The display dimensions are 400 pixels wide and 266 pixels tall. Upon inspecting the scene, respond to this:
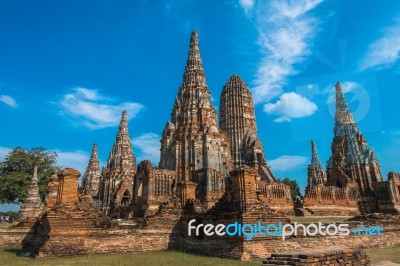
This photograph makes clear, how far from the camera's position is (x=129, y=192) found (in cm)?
5231

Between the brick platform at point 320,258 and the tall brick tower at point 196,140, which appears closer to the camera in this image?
the brick platform at point 320,258

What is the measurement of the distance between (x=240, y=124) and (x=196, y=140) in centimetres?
1873

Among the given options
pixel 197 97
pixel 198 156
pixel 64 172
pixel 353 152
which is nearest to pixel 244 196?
pixel 64 172

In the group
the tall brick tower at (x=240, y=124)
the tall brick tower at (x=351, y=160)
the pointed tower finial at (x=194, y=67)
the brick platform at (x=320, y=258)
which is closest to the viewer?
the brick platform at (x=320, y=258)

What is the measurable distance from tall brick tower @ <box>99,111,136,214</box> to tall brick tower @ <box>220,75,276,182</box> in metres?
18.8

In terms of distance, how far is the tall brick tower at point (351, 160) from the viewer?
54562 mm

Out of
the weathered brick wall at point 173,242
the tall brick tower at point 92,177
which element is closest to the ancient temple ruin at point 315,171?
the tall brick tower at point 92,177

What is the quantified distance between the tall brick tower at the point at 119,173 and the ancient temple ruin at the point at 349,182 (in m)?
27.4

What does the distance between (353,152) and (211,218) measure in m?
53.1

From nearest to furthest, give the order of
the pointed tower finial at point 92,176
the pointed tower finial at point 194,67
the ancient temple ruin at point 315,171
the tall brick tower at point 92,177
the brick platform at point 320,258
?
the brick platform at point 320,258, the pointed tower finial at point 194,67, the tall brick tower at point 92,177, the pointed tower finial at point 92,176, the ancient temple ruin at point 315,171

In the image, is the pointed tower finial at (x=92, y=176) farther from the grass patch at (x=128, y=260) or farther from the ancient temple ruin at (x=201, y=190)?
the grass patch at (x=128, y=260)

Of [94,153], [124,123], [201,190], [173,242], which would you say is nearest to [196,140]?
[201,190]

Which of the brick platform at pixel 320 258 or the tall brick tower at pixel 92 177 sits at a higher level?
the tall brick tower at pixel 92 177

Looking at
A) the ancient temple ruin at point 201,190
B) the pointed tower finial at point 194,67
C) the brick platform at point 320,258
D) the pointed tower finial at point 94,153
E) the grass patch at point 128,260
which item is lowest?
the grass patch at point 128,260
